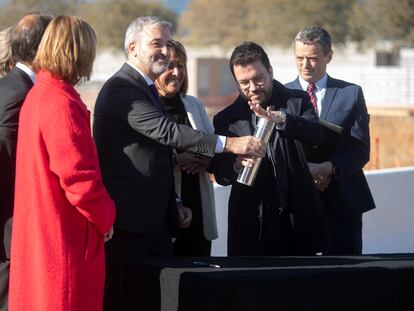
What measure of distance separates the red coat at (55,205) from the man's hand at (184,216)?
0.87 m

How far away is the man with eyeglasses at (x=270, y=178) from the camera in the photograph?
16.2ft

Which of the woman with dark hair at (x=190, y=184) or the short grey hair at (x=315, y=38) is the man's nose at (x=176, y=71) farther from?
the short grey hair at (x=315, y=38)

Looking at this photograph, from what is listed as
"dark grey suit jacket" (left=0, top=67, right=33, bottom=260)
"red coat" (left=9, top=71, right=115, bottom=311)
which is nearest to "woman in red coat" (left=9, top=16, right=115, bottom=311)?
"red coat" (left=9, top=71, right=115, bottom=311)

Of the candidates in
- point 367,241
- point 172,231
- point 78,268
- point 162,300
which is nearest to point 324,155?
point 172,231

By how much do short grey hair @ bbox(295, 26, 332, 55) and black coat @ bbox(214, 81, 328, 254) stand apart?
602 mm

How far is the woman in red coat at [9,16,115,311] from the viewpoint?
3.86 m

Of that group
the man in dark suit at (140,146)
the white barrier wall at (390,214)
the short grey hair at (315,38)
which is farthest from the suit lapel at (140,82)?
the white barrier wall at (390,214)

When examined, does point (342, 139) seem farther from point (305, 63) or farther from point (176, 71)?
point (176, 71)

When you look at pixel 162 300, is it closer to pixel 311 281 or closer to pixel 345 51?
pixel 311 281

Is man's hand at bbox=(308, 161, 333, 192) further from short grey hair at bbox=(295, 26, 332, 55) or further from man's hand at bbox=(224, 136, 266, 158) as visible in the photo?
man's hand at bbox=(224, 136, 266, 158)

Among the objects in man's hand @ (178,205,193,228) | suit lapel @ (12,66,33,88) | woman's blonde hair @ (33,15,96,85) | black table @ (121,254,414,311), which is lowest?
black table @ (121,254,414,311)

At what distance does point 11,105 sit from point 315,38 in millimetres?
2148

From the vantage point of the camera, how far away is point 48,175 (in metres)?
3.90

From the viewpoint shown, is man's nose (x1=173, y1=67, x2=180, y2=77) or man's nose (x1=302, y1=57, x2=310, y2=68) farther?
man's nose (x1=302, y1=57, x2=310, y2=68)
